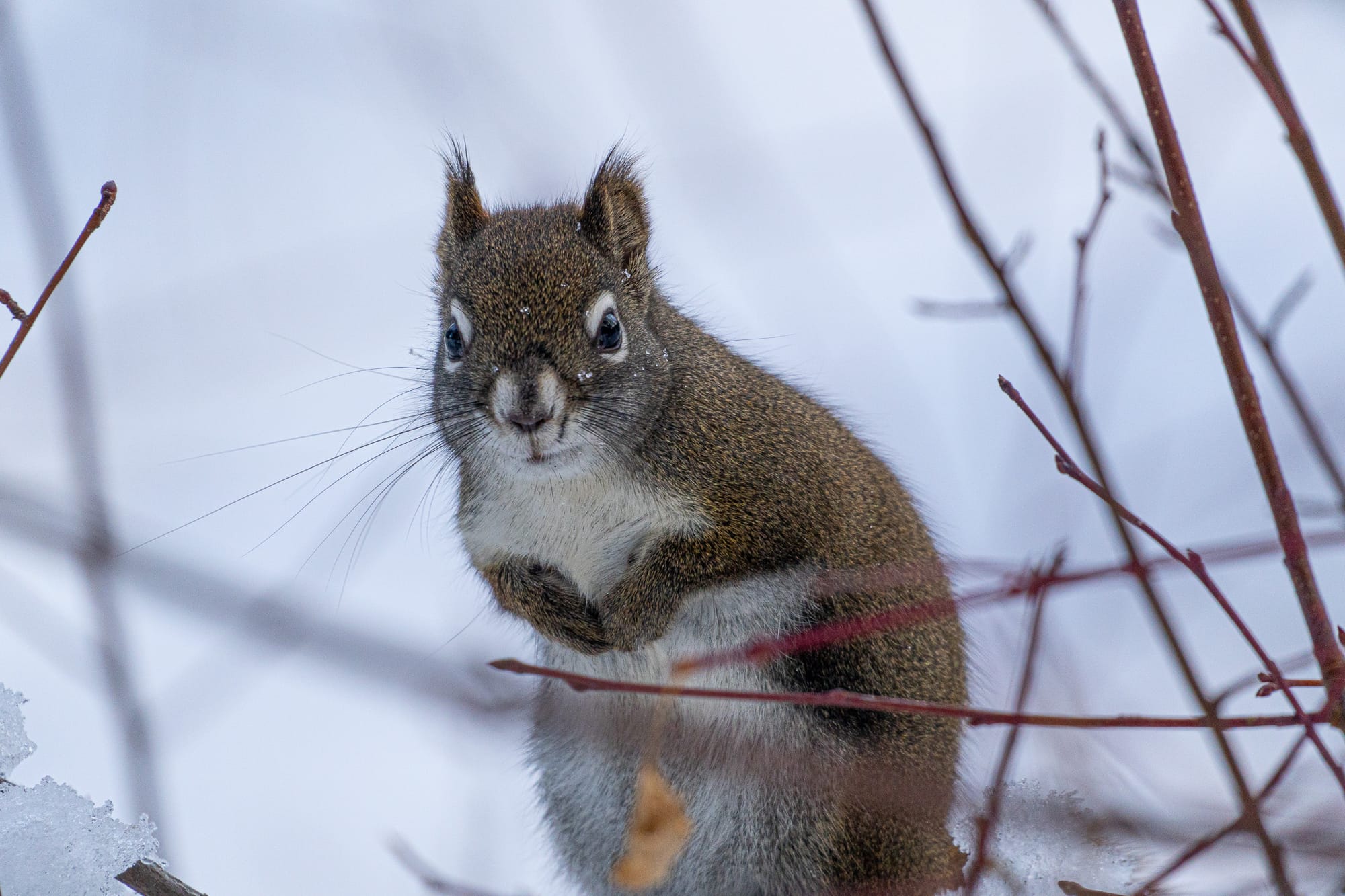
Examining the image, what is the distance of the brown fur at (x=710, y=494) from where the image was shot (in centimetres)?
244

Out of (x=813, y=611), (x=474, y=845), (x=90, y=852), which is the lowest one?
(x=90, y=852)

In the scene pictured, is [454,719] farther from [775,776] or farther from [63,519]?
[775,776]

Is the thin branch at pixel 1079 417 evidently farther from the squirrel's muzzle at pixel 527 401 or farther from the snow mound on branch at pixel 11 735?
the snow mound on branch at pixel 11 735

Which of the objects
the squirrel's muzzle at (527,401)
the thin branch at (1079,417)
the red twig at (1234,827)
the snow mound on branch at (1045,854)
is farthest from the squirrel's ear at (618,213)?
the red twig at (1234,827)

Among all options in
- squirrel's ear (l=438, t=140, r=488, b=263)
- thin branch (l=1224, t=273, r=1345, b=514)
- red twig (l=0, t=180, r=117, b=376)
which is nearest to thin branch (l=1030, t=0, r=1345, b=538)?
thin branch (l=1224, t=273, r=1345, b=514)

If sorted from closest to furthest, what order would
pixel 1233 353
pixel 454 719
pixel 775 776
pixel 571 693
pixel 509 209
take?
pixel 1233 353 < pixel 454 719 < pixel 775 776 < pixel 571 693 < pixel 509 209

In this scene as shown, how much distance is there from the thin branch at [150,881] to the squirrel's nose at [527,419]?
3.07 ft

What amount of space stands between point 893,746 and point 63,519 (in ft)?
5.57

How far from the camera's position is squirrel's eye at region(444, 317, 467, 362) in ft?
8.34

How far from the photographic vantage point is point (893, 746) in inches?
97.3

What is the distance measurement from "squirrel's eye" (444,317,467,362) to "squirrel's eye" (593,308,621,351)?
28 centimetres

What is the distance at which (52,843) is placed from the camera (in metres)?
1.59

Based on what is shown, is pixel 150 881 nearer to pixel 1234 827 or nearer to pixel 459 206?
pixel 1234 827

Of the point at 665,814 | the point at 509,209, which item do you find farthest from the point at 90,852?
the point at 509,209
